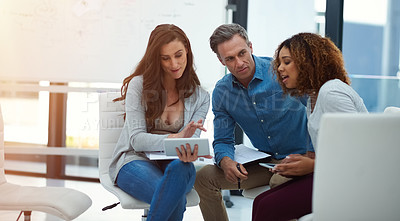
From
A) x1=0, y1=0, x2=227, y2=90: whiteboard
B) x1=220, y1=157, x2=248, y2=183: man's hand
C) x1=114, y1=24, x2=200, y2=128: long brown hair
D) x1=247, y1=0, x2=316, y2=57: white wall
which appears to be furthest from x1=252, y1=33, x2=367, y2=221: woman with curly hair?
x1=247, y1=0, x2=316, y2=57: white wall

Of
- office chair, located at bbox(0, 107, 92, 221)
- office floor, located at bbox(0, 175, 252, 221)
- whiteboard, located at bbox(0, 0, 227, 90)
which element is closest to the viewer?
office chair, located at bbox(0, 107, 92, 221)

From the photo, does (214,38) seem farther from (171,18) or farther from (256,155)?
(171,18)

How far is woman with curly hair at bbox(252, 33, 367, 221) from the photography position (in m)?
1.65

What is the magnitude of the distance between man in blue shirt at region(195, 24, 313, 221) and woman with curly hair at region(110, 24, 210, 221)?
0.16 meters

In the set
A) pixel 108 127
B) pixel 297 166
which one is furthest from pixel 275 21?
pixel 297 166

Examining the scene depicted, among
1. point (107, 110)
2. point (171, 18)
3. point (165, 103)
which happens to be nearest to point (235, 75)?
point (165, 103)

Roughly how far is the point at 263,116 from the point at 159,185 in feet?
2.16

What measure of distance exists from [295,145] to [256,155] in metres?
0.22

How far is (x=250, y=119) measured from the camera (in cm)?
225

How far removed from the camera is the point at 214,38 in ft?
7.43

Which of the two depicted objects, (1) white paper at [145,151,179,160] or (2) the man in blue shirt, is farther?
(2) the man in blue shirt

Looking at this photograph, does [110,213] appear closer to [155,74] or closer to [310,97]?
[155,74]

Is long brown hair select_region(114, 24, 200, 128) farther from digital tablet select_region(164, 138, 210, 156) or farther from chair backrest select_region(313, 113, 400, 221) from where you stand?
chair backrest select_region(313, 113, 400, 221)

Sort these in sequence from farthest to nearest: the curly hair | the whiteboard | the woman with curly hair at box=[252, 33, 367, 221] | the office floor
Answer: the whiteboard, the office floor, the curly hair, the woman with curly hair at box=[252, 33, 367, 221]
